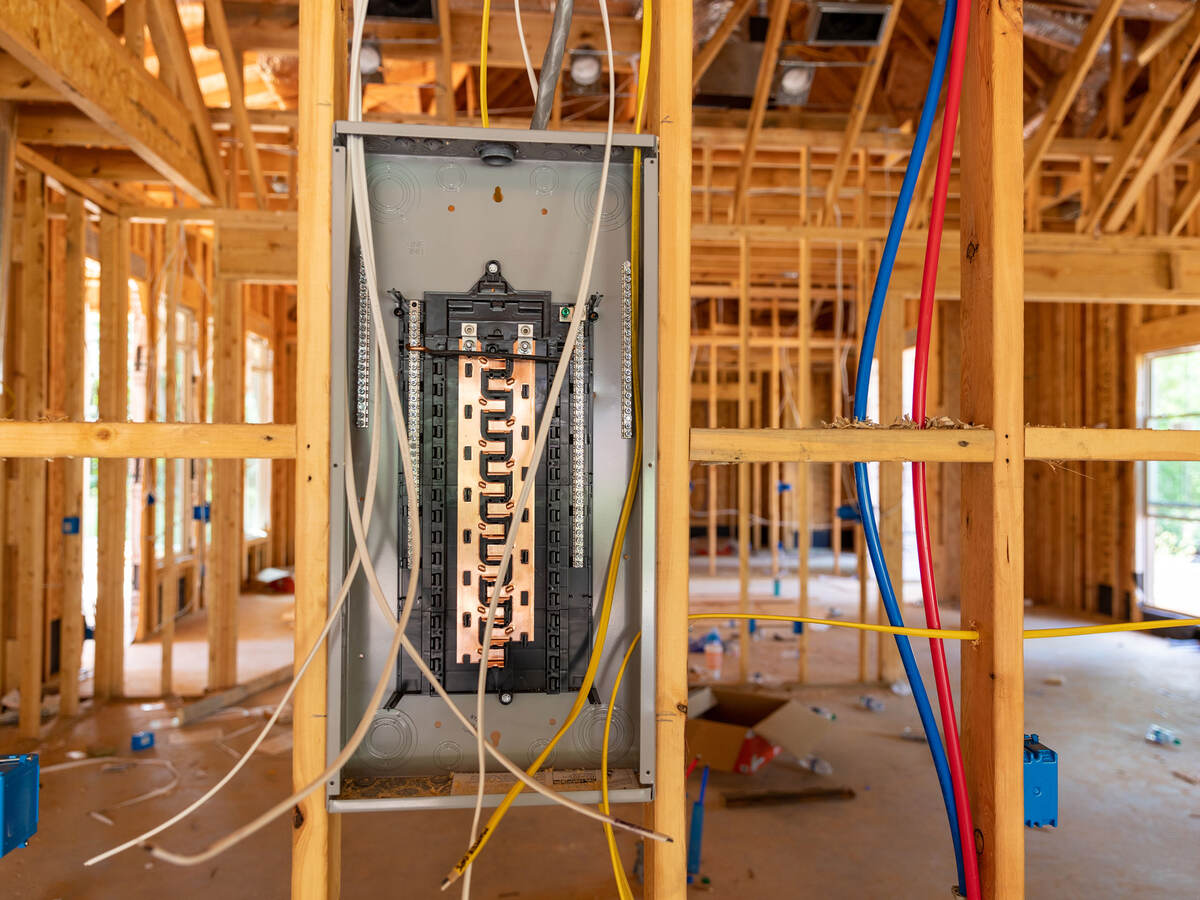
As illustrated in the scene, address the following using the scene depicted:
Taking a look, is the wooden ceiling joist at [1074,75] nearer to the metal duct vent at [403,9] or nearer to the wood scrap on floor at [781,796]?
the metal duct vent at [403,9]

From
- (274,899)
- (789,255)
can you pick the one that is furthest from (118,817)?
(789,255)

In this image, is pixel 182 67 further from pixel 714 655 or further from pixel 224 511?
pixel 714 655

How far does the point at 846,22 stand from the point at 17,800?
12.7ft

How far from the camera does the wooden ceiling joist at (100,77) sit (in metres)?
1.97

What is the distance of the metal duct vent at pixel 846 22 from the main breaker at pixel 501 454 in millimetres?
2776

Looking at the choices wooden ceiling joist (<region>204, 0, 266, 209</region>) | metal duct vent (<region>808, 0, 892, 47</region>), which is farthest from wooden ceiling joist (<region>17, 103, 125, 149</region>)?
metal duct vent (<region>808, 0, 892, 47</region>)

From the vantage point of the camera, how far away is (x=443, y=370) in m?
1.18

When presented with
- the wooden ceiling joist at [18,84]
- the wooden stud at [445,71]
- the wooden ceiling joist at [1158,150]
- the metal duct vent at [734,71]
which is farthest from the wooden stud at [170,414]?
the wooden ceiling joist at [1158,150]

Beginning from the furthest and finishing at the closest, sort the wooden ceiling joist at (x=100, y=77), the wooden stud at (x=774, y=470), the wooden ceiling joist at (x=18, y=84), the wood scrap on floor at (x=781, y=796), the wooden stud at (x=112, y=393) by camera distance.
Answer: the wooden stud at (x=774, y=470), the wooden stud at (x=112, y=393), the wood scrap on floor at (x=781, y=796), the wooden ceiling joist at (x=18, y=84), the wooden ceiling joist at (x=100, y=77)

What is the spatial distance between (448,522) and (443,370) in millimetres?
236

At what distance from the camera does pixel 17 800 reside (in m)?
1.13

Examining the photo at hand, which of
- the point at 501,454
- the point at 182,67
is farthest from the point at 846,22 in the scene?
the point at 501,454

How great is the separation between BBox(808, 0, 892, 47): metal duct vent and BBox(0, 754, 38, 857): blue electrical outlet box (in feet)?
12.2

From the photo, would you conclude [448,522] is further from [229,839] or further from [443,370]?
[229,839]
